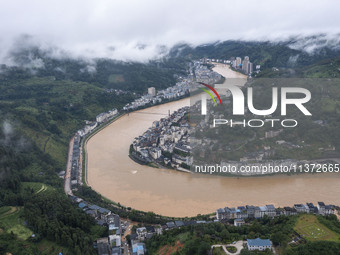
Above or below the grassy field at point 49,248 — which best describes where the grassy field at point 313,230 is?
above

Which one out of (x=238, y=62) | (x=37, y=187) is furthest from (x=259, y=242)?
(x=238, y=62)

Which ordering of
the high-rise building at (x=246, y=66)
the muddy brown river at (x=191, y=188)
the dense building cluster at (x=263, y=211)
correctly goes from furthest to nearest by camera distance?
the high-rise building at (x=246, y=66)
the muddy brown river at (x=191, y=188)
the dense building cluster at (x=263, y=211)

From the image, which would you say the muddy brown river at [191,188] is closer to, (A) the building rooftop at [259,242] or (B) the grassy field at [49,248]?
Answer: (A) the building rooftop at [259,242]

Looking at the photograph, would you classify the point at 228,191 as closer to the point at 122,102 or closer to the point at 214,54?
the point at 122,102

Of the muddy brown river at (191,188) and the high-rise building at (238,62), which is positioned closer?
the muddy brown river at (191,188)

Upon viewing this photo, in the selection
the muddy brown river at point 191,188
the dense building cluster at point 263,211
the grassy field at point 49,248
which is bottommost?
the grassy field at point 49,248

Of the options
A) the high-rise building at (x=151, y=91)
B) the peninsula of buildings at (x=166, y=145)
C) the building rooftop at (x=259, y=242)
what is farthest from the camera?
the high-rise building at (x=151, y=91)

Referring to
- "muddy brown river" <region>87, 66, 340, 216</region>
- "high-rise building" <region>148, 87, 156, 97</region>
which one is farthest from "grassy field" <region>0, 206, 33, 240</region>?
"high-rise building" <region>148, 87, 156, 97</region>

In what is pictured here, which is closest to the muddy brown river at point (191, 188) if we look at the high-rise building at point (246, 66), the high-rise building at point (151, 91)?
the high-rise building at point (151, 91)

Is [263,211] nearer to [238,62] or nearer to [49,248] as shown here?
[49,248]
